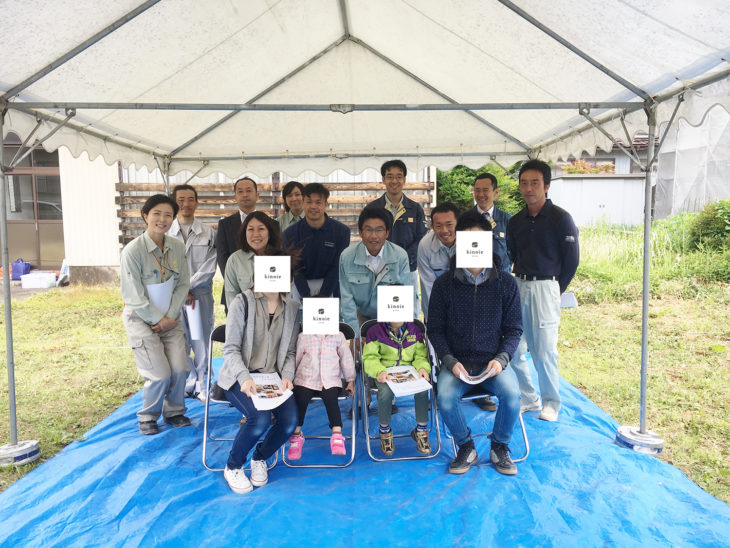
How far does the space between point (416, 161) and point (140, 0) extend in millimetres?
3456

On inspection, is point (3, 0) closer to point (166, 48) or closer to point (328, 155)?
point (166, 48)

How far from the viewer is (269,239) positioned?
3174 mm

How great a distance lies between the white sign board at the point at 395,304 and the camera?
9.25ft

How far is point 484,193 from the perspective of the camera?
3906 mm

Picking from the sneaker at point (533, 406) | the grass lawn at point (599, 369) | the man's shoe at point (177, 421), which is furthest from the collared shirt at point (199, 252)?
the sneaker at point (533, 406)

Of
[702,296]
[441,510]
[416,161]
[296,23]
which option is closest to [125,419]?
[441,510]

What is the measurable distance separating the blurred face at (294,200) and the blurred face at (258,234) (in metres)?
1.31

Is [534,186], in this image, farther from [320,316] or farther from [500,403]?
[320,316]

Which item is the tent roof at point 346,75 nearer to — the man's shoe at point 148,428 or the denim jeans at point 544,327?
the denim jeans at point 544,327

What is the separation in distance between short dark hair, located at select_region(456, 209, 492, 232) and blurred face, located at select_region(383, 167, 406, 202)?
133 centimetres

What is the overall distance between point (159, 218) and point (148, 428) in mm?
1527

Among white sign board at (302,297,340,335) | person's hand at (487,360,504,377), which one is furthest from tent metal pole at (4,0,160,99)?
person's hand at (487,360,504,377)

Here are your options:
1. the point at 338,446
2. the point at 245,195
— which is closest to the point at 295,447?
the point at 338,446

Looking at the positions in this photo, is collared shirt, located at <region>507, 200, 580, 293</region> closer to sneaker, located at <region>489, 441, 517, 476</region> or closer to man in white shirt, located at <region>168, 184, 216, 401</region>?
sneaker, located at <region>489, 441, 517, 476</region>
